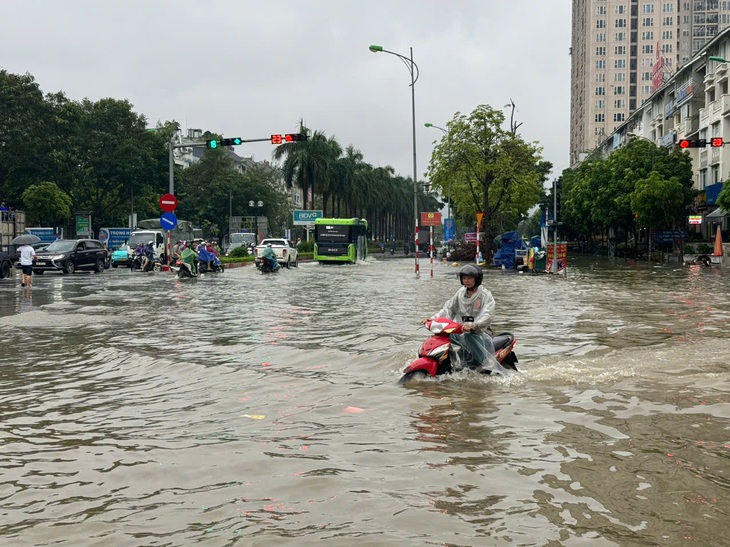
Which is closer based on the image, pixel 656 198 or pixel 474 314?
pixel 474 314

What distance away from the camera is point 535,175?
55.1 m

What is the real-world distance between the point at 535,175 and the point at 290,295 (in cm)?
3563

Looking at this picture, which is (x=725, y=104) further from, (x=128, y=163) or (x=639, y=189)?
(x=128, y=163)

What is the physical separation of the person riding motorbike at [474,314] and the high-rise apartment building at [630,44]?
429ft

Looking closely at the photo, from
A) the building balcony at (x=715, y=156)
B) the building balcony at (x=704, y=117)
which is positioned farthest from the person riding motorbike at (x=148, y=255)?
the building balcony at (x=704, y=117)

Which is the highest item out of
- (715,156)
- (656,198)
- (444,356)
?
(715,156)

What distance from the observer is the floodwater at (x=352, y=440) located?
4496 millimetres

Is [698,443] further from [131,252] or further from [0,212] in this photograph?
[131,252]

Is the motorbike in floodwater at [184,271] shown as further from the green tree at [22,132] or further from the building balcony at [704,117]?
the building balcony at [704,117]

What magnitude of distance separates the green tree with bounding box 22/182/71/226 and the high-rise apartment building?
97.4m

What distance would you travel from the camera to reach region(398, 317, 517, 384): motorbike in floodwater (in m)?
8.91

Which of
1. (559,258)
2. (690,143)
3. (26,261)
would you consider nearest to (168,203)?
(26,261)

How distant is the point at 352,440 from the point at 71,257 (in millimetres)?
31822

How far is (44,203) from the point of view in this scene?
5569 centimetres
